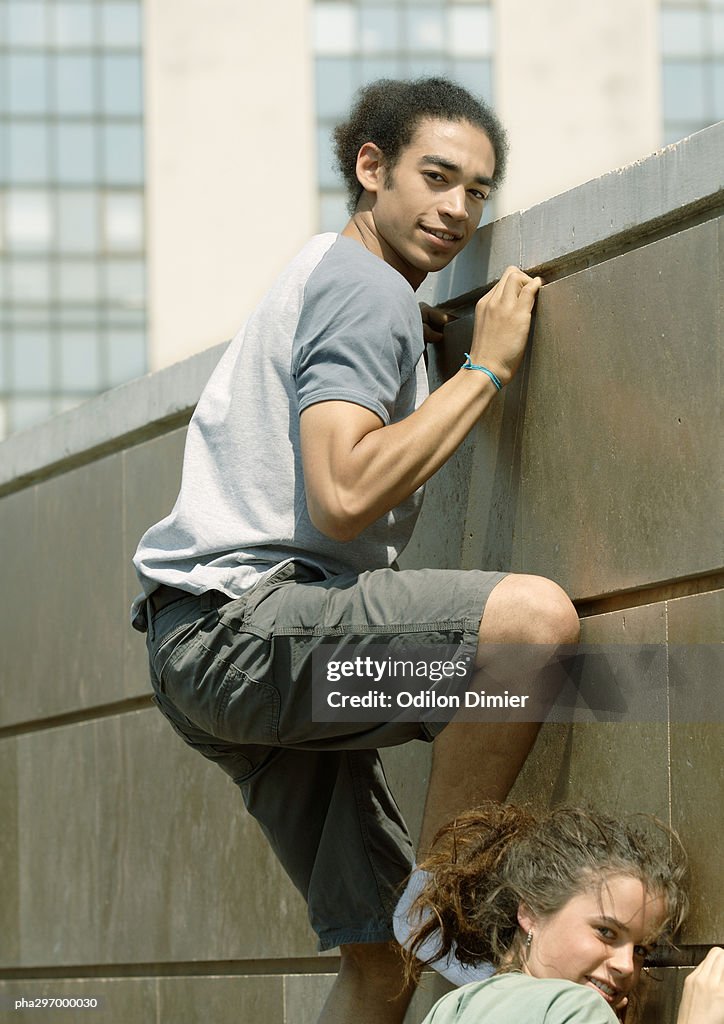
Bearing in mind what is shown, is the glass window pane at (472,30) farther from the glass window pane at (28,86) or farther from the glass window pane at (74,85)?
the glass window pane at (28,86)

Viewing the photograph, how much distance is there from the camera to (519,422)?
464 centimetres

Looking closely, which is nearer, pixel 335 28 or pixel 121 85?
pixel 335 28

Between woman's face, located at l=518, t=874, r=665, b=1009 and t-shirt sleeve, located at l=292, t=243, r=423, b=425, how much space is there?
1054mm

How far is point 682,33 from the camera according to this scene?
5353cm

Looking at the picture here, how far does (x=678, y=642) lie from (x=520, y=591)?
16.5 inches

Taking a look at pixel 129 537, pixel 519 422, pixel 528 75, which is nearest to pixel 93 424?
pixel 129 537

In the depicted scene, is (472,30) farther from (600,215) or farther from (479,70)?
(600,215)

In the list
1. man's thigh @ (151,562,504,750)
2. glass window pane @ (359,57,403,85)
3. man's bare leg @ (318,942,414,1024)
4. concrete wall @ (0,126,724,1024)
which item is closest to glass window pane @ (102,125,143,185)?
glass window pane @ (359,57,403,85)

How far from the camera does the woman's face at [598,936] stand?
367 centimetres

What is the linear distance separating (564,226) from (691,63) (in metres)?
50.9

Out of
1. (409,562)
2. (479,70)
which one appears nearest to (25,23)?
(479,70)

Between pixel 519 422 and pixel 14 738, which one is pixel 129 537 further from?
pixel 519 422

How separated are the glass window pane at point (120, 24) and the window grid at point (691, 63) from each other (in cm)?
1464

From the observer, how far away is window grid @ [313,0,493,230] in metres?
52.3
